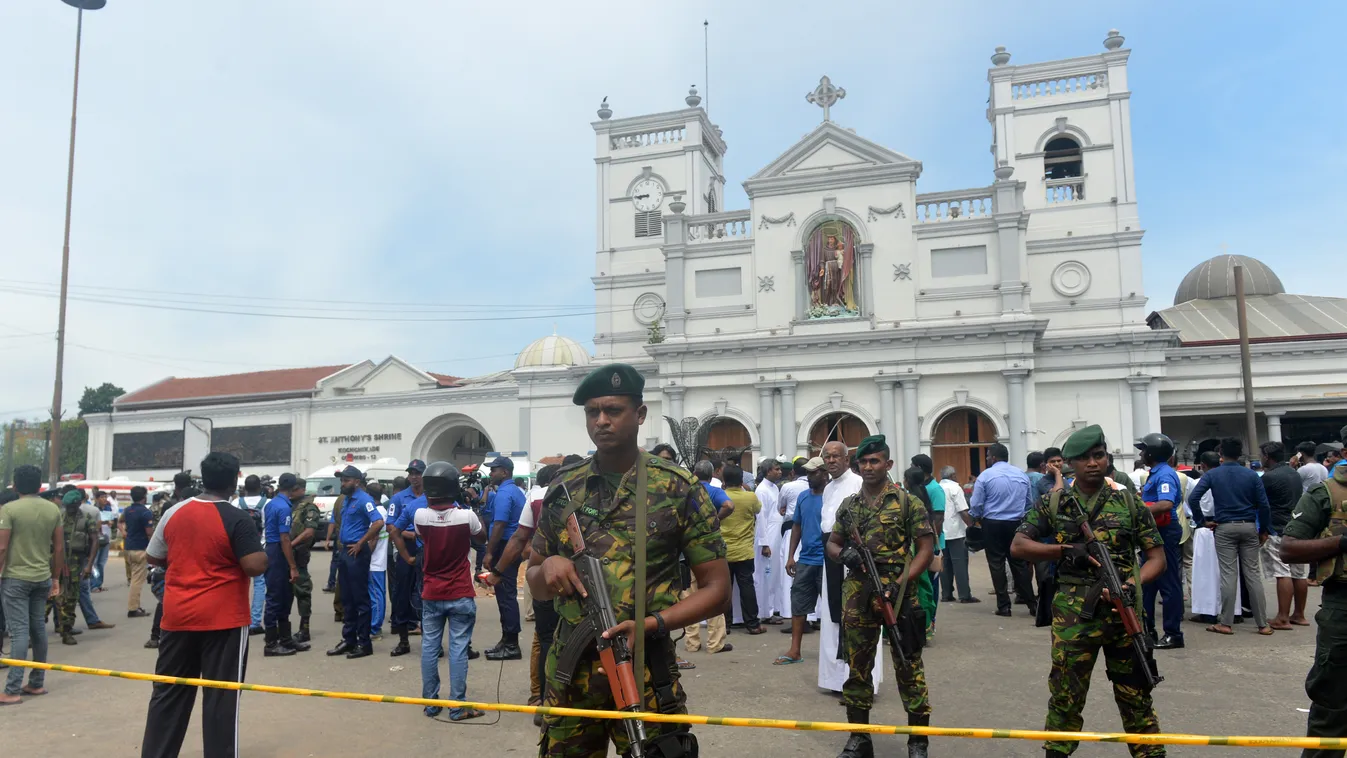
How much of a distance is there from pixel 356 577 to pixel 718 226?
21978 mm

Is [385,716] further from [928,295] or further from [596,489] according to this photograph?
[928,295]

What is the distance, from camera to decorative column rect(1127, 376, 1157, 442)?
25172 millimetres

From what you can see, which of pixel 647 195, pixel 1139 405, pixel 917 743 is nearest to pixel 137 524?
pixel 917 743

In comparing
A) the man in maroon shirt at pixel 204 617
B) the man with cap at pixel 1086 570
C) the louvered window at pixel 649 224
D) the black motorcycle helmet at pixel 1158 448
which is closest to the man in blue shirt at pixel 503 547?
the man in maroon shirt at pixel 204 617

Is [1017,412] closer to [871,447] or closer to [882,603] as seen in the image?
[871,447]

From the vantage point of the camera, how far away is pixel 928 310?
26297 millimetres

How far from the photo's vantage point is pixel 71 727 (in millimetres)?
6297

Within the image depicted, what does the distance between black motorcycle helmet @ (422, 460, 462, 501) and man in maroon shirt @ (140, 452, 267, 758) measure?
5.79 feet

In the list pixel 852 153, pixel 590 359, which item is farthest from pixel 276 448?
pixel 852 153

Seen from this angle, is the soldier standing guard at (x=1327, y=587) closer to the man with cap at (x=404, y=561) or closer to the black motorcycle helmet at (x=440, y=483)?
the black motorcycle helmet at (x=440, y=483)

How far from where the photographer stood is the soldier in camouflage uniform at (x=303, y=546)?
9148 millimetres

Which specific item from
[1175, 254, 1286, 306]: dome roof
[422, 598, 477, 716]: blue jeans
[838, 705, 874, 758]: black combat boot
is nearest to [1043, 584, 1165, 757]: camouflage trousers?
[838, 705, 874, 758]: black combat boot

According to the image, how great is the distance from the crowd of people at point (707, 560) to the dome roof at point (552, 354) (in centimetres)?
2133

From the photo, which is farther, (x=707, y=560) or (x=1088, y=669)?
(x=1088, y=669)
